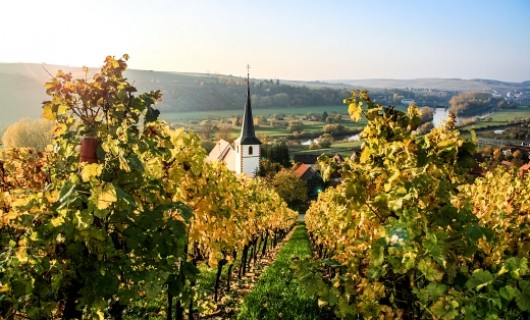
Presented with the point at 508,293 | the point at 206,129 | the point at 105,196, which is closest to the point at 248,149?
the point at 206,129

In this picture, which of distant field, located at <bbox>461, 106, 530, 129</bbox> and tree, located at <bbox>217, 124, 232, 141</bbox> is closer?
tree, located at <bbox>217, 124, 232, 141</bbox>

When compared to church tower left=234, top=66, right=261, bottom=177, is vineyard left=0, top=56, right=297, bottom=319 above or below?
above

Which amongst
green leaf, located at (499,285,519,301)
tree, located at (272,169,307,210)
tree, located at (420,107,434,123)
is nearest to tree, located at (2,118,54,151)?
tree, located at (272,169,307,210)

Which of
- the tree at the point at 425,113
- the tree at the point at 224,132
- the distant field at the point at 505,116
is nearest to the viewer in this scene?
the tree at the point at 425,113

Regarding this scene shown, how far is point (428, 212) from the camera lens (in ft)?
12.2

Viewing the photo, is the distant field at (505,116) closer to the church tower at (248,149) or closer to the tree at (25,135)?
the church tower at (248,149)

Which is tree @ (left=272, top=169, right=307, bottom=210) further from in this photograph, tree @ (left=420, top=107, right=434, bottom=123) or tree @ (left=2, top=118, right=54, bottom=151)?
tree @ (left=420, top=107, right=434, bottom=123)

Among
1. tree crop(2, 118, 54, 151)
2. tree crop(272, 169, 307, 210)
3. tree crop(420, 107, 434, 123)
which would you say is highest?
tree crop(420, 107, 434, 123)

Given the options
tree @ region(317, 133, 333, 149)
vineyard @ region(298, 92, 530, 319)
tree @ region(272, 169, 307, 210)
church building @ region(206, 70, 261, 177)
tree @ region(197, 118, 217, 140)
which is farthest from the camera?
tree @ region(317, 133, 333, 149)

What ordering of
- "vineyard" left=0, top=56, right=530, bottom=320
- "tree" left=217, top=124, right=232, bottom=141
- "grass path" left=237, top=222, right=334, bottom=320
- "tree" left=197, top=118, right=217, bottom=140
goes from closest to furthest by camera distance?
"vineyard" left=0, top=56, right=530, bottom=320, "grass path" left=237, top=222, right=334, bottom=320, "tree" left=217, top=124, right=232, bottom=141, "tree" left=197, top=118, right=217, bottom=140

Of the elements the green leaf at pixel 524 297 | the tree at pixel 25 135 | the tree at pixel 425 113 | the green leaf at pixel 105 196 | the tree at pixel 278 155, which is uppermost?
the tree at pixel 425 113

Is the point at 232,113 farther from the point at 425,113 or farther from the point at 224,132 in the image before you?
the point at 425,113

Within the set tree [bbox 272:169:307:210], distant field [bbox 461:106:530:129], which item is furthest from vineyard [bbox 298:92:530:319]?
distant field [bbox 461:106:530:129]

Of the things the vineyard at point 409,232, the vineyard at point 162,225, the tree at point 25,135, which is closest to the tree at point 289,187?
the tree at point 25,135
